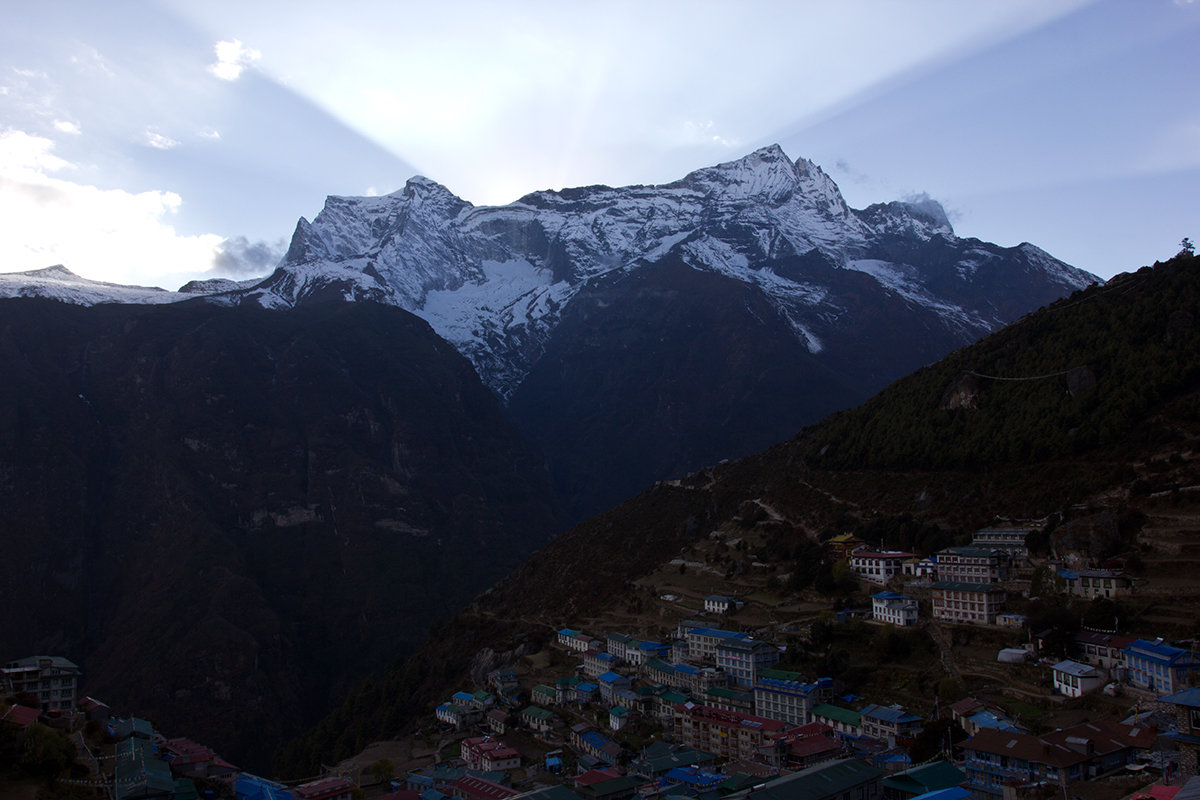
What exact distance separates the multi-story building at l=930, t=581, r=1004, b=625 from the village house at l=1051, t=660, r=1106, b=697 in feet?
28.0

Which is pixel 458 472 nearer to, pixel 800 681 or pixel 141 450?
pixel 141 450

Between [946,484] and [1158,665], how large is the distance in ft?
99.0

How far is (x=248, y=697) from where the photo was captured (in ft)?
406

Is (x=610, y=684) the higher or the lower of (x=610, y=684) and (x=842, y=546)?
the lower

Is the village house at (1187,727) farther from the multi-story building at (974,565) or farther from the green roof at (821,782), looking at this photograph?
the multi-story building at (974,565)

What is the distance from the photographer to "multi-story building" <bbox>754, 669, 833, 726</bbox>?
52.2 m

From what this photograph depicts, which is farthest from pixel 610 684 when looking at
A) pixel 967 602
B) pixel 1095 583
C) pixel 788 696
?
pixel 1095 583

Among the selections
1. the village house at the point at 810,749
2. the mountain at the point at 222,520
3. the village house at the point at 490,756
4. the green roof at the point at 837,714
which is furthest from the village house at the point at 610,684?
the mountain at the point at 222,520

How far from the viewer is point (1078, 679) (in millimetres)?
44625

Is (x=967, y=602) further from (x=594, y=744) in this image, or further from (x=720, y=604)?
(x=594, y=744)

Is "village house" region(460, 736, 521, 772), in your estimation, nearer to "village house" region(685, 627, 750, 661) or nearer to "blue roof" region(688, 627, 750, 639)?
"village house" region(685, 627, 750, 661)

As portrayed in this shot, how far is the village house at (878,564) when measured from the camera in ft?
211

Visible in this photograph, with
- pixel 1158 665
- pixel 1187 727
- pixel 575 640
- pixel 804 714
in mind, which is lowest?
pixel 575 640

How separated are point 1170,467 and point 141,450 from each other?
163 m
